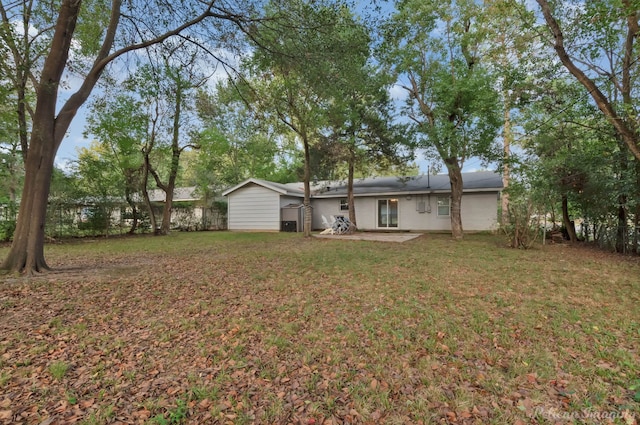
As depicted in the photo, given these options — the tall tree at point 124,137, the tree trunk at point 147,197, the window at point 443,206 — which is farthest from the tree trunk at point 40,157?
the window at point 443,206

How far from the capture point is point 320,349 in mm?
3064

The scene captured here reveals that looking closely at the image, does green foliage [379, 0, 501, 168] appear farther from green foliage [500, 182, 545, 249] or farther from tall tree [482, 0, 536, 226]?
green foliage [500, 182, 545, 249]

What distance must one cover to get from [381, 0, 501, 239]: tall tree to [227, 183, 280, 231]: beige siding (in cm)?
897

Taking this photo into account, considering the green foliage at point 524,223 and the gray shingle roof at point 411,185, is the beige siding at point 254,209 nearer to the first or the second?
the gray shingle roof at point 411,185

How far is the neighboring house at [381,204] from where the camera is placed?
15367 mm

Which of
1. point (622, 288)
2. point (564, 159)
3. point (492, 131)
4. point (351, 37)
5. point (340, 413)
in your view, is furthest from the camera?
point (492, 131)

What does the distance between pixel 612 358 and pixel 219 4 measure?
814 cm

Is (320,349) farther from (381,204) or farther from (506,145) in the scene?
(381,204)

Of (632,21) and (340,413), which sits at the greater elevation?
(632,21)

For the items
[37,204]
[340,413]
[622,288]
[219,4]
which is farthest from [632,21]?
[37,204]

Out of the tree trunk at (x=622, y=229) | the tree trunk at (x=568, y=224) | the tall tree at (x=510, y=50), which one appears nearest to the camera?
the tall tree at (x=510, y=50)

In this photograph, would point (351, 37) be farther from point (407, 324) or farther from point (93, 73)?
point (407, 324)

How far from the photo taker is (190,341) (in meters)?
3.25

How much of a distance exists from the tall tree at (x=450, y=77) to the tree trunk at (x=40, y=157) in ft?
29.8
